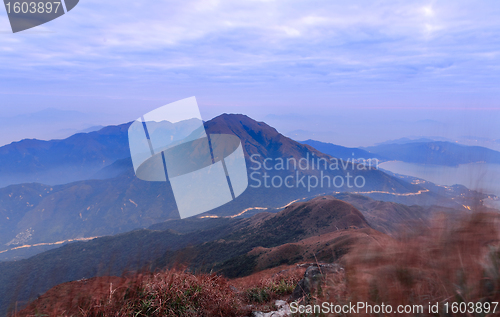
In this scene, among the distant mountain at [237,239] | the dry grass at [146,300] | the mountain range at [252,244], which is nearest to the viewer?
the dry grass at [146,300]

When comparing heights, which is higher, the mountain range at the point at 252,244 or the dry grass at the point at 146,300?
the dry grass at the point at 146,300

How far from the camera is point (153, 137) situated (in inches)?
405

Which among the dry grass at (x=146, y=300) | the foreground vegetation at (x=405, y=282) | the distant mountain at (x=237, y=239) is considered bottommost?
the distant mountain at (x=237, y=239)

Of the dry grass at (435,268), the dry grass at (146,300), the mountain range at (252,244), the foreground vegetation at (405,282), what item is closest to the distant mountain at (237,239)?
the mountain range at (252,244)

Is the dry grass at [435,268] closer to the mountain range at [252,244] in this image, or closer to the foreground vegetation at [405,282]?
the foreground vegetation at [405,282]

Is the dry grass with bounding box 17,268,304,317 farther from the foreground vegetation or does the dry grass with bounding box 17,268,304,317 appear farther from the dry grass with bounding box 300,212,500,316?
the dry grass with bounding box 300,212,500,316

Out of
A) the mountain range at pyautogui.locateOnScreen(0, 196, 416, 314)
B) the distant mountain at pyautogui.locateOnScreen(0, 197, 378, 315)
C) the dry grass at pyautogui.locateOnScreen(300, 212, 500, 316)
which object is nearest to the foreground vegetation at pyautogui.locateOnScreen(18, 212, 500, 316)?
the dry grass at pyautogui.locateOnScreen(300, 212, 500, 316)

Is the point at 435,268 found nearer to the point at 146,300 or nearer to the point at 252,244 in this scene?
the point at 146,300

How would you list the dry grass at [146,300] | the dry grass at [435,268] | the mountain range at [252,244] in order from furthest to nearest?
1. the mountain range at [252,244]
2. the dry grass at [146,300]
3. the dry grass at [435,268]

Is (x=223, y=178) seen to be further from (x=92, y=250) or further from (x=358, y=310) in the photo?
(x=92, y=250)

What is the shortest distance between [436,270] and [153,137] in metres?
9.79

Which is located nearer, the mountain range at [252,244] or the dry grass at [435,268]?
the dry grass at [435,268]

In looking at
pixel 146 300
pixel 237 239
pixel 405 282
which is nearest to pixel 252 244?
pixel 237 239

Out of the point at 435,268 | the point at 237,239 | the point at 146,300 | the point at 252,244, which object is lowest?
the point at 237,239
